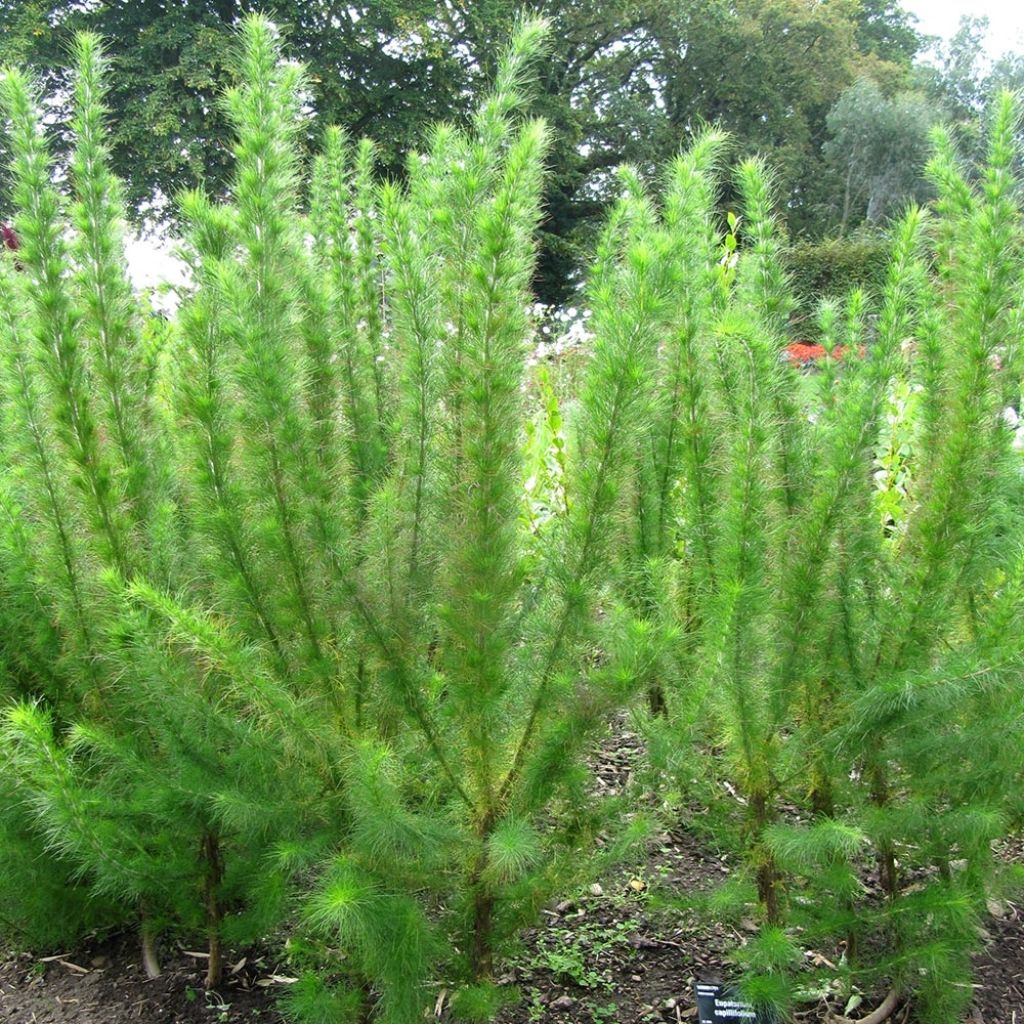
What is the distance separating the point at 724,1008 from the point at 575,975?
47 centimetres

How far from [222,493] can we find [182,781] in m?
0.59

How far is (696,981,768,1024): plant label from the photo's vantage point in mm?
1978

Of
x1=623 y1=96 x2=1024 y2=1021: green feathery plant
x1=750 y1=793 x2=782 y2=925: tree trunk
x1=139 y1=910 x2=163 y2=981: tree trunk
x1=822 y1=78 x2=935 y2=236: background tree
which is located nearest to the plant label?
x1=623 y1=96 x2=1024 y2=1021: green feathery plant

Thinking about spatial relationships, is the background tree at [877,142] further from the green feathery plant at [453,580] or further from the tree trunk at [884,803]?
the tree trunk at [884,803]

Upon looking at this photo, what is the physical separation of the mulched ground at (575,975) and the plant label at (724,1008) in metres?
0.25

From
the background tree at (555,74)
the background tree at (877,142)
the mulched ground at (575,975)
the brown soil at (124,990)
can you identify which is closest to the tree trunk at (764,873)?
the mulched ground at (575,975)

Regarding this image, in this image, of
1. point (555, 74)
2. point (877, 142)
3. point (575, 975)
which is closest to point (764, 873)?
point (575, 975)

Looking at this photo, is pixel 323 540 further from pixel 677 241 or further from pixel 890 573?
pixel 890 573

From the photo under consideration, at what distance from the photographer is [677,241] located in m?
1.85

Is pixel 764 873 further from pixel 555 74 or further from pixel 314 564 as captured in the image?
pixel 555 74

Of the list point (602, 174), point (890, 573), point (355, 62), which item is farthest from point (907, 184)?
point (890, 573)

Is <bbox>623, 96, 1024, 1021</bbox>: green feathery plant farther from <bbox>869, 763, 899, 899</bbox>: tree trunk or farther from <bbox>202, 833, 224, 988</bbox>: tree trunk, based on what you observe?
<bbox>202, 833, 224, 988</bbox>: tree trunk

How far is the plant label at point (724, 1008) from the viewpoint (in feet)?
6.49

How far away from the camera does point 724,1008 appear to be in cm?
200
